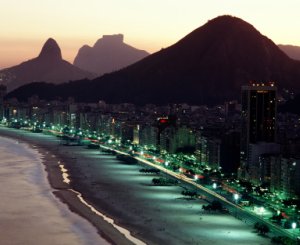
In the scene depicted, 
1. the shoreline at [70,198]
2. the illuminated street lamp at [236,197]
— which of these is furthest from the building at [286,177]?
the shoreline at [70,198]

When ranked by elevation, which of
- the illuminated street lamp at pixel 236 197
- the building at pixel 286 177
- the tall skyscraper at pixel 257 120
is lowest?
the illuminated street lamp at pixel 236 197

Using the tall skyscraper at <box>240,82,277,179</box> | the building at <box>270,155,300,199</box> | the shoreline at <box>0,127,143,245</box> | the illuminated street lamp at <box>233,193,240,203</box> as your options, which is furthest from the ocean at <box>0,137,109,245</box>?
the tall skyscraper at <box>240,82,277,179</box>

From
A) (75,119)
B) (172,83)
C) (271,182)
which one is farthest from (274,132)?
(172,83)

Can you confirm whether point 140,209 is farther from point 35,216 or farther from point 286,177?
point 286,177

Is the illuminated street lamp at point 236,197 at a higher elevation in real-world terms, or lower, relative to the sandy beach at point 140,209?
higher

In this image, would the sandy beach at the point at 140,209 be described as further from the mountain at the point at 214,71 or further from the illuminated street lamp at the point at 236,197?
the mountain at the point at 214,71

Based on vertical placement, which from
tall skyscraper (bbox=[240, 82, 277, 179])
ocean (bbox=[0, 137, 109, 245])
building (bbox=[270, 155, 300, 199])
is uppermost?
tall skyscraper (bbox=[240, 82, 277, 179])

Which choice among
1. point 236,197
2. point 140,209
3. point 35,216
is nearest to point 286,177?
point 236,197

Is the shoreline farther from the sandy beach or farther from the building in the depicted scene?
the building

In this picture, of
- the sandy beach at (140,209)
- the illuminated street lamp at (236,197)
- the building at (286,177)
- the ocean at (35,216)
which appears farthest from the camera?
the building at (286,177)
